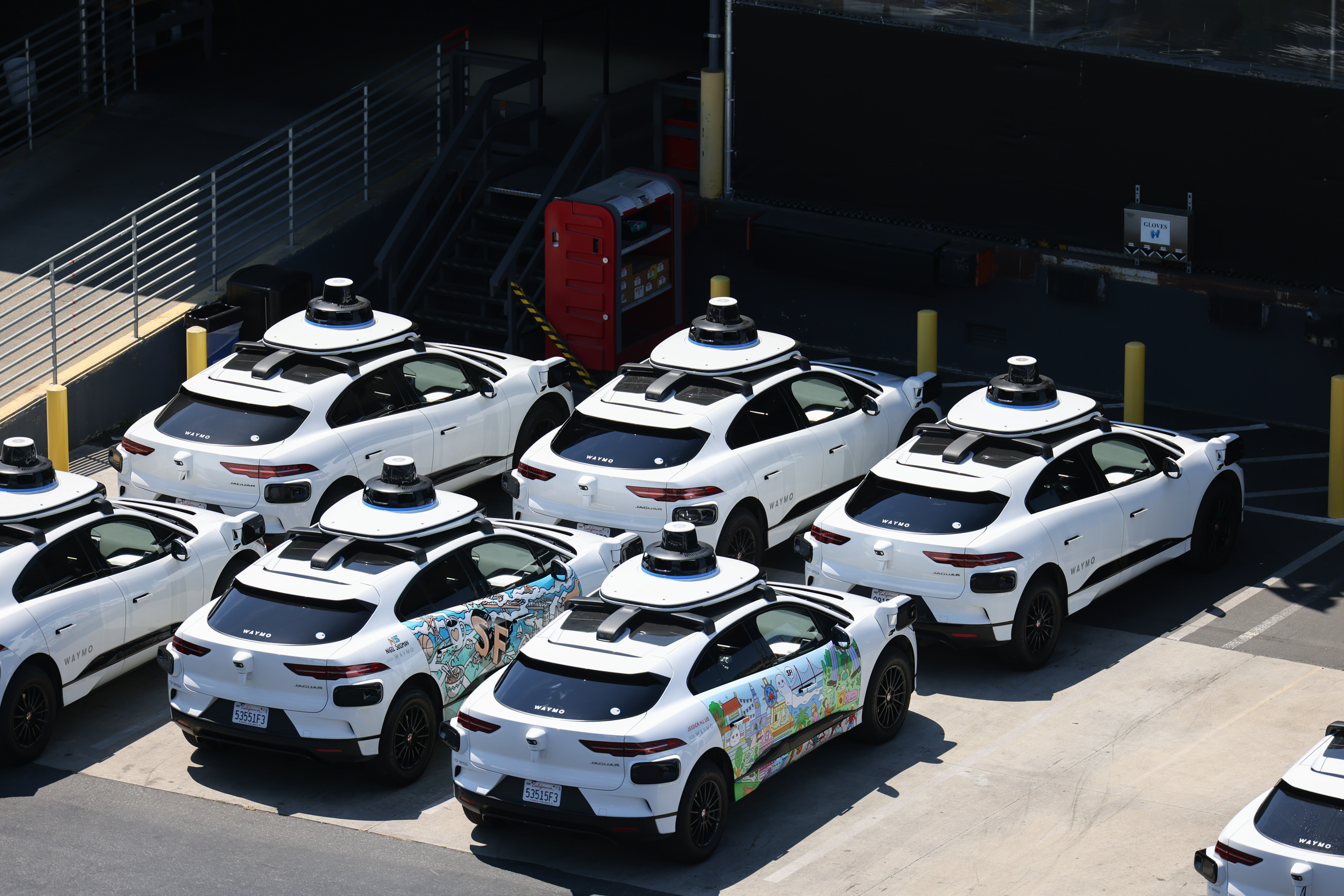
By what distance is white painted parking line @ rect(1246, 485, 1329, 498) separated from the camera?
1856 cm

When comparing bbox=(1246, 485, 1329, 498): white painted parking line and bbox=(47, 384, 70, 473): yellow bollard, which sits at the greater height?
bbox=(47, 384, 70, 473): yellow bollard

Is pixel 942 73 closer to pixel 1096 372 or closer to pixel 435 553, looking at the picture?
pixel 1096 372

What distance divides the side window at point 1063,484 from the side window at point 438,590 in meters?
4.10

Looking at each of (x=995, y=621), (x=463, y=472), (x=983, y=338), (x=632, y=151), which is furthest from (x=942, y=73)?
(x=995, y=621)

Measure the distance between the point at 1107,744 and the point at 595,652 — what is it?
3.71 meters

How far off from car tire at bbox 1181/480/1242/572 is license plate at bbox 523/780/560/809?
6646 mm

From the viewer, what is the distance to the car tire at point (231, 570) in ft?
50.0

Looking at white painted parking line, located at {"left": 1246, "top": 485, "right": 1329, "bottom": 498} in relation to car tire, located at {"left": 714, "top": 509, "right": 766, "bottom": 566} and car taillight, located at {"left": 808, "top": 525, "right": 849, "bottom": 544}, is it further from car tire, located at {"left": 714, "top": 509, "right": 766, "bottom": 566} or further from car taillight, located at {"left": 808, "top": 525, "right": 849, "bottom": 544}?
car taillight, located at {"left": 808, "top": 525, "right": 849, "bottom": 544}

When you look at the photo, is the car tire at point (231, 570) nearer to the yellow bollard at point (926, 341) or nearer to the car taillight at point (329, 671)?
the car taillight at point (329, 671)

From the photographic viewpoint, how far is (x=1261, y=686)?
578 inches

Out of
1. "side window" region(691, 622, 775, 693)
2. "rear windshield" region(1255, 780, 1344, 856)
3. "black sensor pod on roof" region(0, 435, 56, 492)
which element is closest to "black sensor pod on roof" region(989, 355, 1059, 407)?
"side window" region(691, 622, 775, 693)

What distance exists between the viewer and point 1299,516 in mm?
18094

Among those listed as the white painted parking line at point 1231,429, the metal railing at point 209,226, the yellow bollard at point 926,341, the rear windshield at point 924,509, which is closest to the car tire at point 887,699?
the rear windshield at point 924,509

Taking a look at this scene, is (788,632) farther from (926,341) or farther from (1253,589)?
(926,341)
